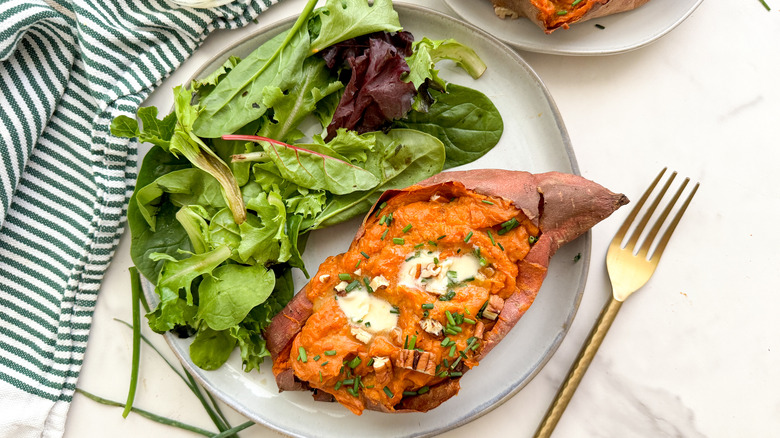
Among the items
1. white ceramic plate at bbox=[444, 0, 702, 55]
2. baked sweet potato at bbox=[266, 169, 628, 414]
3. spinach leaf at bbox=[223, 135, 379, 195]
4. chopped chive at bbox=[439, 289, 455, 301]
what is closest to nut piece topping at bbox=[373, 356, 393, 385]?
baked sweet potato at bbox=[266, 169, 628, 414]

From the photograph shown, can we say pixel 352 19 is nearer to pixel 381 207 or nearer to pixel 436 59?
pixel 436 59

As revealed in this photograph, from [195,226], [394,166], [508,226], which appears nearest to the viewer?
[508,226]

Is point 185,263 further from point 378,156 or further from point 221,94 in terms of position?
point 378,156

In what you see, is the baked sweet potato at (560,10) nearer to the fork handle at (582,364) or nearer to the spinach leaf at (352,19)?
the spinach leaf at (352,19)

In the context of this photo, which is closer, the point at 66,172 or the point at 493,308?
the point at 493,308

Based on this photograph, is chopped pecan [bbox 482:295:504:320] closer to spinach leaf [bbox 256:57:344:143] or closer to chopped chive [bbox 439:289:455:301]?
chopped chive [bbox 439:289:455:301]

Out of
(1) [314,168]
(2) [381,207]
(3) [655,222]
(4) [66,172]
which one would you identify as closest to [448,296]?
(2) [381,207]

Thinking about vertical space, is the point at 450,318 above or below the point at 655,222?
above
